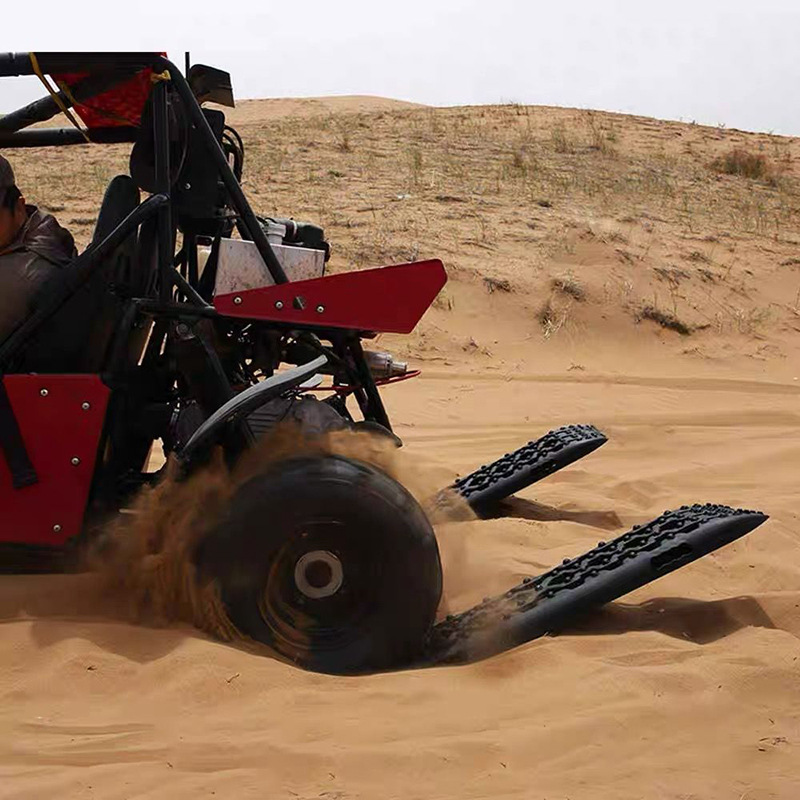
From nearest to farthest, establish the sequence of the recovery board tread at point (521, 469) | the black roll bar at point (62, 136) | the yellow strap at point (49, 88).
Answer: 1. the yellow strap at point (49, 88)
2. the black roll bar at point (62, 136)
3. the recovery board tread at point (521, 469)

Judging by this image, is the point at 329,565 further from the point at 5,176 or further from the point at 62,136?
the point at 62,136

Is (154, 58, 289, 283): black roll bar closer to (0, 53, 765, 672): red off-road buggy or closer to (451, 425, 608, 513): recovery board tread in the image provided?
(0, 53, 765, 672): red off-road buggy

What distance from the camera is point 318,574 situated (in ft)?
11.7

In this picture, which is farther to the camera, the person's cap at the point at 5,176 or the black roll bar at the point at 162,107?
the person's cap at the point at 5,176

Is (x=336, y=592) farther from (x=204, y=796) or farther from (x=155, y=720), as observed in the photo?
(x=204, y=796)

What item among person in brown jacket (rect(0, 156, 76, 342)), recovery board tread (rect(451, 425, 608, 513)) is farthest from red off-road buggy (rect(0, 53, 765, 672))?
recovery board tread (rect(451, 425, 608, 513))

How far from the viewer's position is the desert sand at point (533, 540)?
9.58 feet

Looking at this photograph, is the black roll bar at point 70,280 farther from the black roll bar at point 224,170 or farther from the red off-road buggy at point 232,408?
the black roll bar at point 224,170

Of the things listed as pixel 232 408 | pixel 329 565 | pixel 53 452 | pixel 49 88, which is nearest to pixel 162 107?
pixel 49 88

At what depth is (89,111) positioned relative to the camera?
4207 mm

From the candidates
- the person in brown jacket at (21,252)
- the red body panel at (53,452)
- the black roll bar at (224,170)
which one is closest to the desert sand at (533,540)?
the red body panel at (53,452)

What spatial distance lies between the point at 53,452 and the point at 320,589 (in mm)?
899

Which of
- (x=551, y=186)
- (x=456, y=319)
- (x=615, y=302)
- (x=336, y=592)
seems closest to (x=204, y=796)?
(x=336, y=592)

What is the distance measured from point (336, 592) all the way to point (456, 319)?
6838 millimetres
